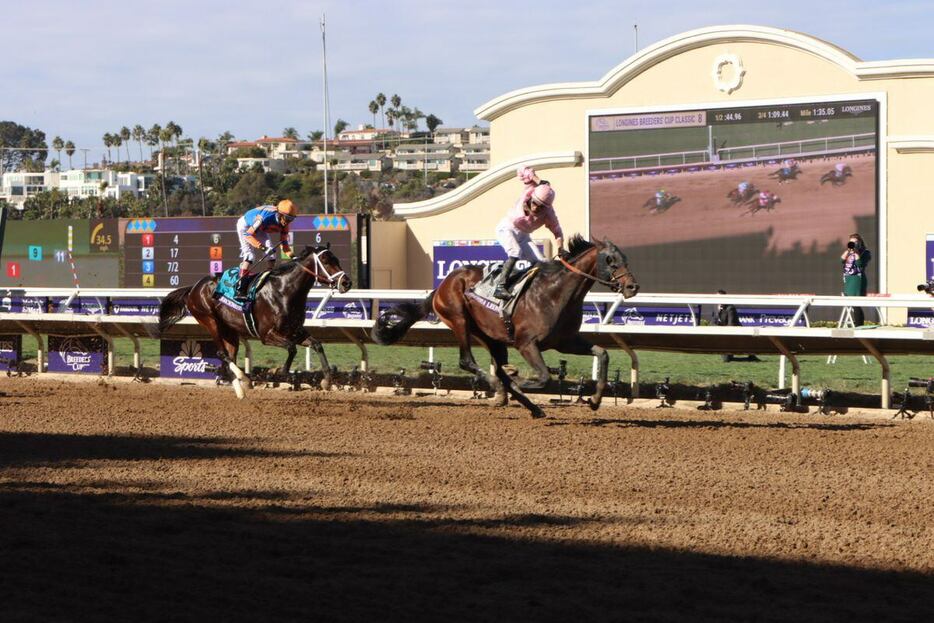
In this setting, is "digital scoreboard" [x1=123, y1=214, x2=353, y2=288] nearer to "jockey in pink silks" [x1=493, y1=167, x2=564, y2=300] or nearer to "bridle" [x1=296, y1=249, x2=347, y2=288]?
"bridle" [x1=296, y1=249, x2=347, y2=288]

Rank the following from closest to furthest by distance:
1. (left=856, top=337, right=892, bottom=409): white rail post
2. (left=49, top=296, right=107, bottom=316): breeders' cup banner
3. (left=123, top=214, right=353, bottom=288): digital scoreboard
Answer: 1. (left=856, top=337, right=892, bottom=409): white rail post
2. (left=49, top=296, right=107, bottom=316): breeders' cup banner
3. (left=123, top=214, right=353, bottom=288): digital scoreboard

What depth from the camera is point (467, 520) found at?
21.9 feet

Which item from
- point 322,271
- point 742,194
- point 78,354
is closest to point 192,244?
point 742,194

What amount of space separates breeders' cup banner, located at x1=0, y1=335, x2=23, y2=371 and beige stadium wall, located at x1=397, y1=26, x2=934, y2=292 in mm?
14971

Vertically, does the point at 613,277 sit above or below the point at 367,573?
above

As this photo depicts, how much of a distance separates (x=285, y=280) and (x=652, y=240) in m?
16.5

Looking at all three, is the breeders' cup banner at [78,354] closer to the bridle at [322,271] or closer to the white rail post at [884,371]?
the bridle at [322,271]

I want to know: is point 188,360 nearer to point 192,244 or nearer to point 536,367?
point 536,367

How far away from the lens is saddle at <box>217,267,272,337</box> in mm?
12930

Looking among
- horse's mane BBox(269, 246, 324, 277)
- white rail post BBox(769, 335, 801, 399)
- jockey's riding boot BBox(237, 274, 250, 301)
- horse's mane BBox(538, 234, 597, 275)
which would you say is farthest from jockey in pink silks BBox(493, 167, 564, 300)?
jockey's riding boot BBox(237, 274, 250, 301)

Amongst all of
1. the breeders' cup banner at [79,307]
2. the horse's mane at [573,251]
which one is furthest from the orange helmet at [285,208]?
the breeders' cup banner at [79,307]

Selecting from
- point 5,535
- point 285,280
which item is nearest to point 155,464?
point 5,535

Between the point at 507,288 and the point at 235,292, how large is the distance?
10.9 ft

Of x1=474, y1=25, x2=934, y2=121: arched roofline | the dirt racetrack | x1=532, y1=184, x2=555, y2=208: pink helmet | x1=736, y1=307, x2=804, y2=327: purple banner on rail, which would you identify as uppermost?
x1=474, y1=25, x2=934, y2=121: arched roofline
